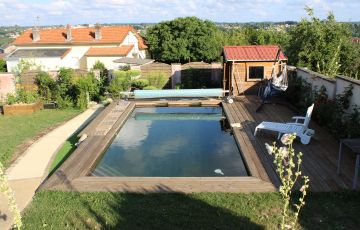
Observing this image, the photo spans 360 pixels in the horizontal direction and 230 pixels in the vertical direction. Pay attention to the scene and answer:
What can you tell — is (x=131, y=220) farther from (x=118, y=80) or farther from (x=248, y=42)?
(x=248, y=42)

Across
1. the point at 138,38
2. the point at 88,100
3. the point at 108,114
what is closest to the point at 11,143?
the point at 108,114

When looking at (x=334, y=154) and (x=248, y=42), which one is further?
(x=248, y=42)

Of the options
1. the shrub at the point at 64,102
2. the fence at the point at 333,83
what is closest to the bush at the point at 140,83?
the shrub at the point at 64,102

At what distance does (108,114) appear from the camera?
1181cm

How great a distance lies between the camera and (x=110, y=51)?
36.7m

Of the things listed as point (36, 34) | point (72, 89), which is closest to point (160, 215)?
point (72, 89)

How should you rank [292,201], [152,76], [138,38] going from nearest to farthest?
[292,201]
[152,76]
[138,38]

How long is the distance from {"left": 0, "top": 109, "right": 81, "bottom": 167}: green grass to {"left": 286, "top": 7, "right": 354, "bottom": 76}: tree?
907cm

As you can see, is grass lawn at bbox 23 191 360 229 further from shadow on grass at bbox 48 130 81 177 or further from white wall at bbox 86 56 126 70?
white wall at bbox 86 56 126 70

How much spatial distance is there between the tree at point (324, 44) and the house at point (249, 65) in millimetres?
1059

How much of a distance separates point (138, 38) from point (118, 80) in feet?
99.7

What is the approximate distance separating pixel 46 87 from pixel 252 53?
8215 mm

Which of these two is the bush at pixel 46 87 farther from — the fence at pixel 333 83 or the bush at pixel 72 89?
the fence at pixel 333 83

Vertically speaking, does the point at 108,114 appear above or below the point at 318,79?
below
